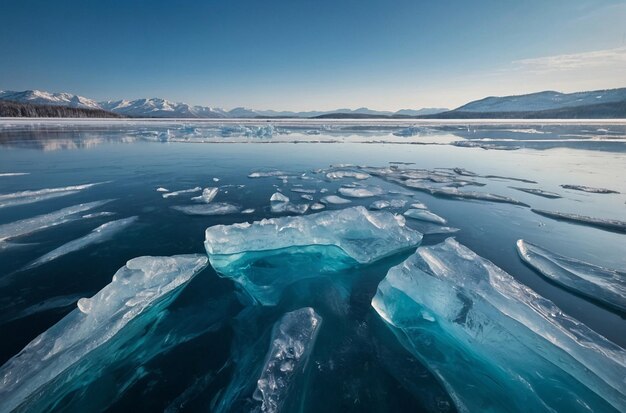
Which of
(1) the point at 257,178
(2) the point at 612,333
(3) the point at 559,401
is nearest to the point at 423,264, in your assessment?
(3) the point at 559,401

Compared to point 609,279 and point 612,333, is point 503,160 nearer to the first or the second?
point 609,279

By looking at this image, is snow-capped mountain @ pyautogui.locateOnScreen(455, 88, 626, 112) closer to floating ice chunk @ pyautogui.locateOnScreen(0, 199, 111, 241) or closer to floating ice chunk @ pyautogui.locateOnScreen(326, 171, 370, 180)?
floating ice chunk @ pyautogui.locateOnScreen(326, 171, 370, 180)

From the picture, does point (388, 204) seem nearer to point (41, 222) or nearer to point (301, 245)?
point (301, 245)

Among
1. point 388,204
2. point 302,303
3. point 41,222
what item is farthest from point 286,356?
point 41,222

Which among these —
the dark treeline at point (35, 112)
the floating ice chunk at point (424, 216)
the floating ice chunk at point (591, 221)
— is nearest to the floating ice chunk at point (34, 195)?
the floating ice chunk at point (424, 216)

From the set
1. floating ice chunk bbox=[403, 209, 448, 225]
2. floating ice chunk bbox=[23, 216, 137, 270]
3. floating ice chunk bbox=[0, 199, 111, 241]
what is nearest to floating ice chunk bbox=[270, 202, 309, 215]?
floating ice chunk bbox=[403, 209, 448, 225]

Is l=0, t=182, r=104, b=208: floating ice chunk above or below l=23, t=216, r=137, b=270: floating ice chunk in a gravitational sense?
above
